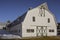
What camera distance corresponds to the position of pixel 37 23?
37.2 meters

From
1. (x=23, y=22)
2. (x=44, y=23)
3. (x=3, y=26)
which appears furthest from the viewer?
(x=3, y=26)

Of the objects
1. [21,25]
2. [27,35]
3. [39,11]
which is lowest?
[27,35]

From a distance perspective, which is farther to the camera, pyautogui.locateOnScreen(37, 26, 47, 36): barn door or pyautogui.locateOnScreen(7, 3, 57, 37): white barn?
pyautogui.locateOnScreen(37, 26, 47, 36): barn door

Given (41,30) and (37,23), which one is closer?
(37,23)


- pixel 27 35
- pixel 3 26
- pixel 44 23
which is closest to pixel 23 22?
pixel 27 35

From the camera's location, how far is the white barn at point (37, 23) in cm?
3572

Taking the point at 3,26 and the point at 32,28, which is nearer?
the point at 32,28

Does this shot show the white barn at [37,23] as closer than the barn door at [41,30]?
Yes

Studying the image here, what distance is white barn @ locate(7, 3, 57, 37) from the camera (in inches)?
1406

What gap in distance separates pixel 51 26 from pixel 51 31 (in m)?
1.25

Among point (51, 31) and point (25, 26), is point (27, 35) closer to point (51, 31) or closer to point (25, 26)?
point (25, 26)

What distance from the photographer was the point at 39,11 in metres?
37.6

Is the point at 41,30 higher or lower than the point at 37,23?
lower

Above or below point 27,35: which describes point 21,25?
above
